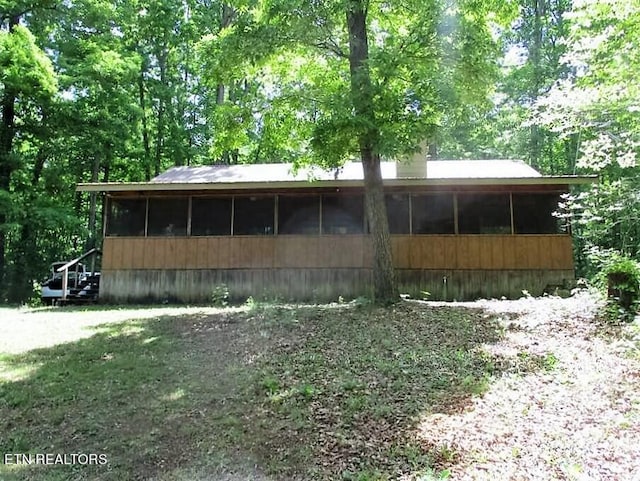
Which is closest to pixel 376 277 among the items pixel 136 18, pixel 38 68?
pixel 38 68

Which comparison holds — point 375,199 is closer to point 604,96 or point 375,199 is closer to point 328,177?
point 328,177

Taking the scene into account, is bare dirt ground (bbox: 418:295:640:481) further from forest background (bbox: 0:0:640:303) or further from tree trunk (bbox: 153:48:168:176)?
tree trunk (bbox: 153:48:168:176)

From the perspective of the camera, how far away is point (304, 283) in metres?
11.7

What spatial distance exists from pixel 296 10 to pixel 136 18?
16.4m

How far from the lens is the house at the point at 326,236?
11.2 metres

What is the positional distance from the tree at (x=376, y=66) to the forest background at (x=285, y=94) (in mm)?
33

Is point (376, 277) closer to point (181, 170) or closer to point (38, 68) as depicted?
point (181, 170)

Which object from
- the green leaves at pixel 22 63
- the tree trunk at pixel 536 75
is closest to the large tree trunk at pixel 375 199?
the green leaves at pixel 22 63

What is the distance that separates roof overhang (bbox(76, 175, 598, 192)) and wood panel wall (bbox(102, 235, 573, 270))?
1246mm

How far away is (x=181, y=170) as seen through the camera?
48.6 feet

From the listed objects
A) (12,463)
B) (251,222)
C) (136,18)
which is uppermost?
(136,18)

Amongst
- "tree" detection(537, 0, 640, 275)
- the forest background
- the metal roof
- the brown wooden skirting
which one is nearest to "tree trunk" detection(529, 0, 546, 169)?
the forest background

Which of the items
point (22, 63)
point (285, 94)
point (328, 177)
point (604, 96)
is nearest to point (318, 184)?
point (328, 177)

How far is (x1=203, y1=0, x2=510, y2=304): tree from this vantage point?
7438 mm
